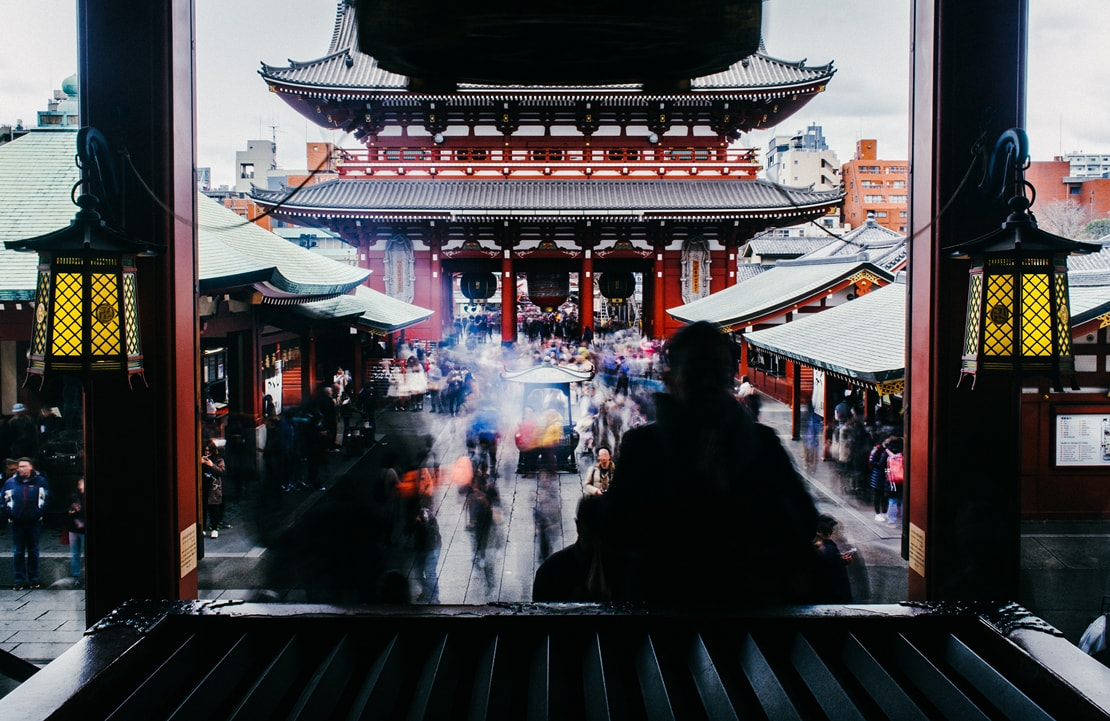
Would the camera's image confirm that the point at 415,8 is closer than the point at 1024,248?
Yes

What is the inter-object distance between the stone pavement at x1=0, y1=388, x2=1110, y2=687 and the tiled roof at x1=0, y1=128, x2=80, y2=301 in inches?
125

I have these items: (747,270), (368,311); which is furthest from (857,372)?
(747,270)

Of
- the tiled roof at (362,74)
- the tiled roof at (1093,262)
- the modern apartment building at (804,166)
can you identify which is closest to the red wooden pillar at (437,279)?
the tiled roof at (362,74)

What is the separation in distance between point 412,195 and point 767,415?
1102cm

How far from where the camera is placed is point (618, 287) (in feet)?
67.6

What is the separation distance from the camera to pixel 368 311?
13562 millimetres

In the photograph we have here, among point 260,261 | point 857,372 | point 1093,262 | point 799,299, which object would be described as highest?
point 1093,262

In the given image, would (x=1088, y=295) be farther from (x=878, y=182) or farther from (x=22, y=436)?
(x=878, y=182)

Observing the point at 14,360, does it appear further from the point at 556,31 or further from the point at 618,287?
the point at 618,287

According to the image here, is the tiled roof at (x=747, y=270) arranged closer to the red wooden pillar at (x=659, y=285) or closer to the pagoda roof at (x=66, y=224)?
the red wooden pillar at (x=659, y=285)

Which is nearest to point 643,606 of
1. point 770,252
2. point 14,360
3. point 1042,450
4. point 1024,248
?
point 1024,248

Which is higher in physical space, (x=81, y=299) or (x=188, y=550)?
(x=81, y=299)

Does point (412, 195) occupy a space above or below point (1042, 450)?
above

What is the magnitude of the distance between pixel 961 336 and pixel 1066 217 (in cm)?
3781
